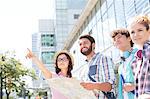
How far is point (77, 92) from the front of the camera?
9.80 feet

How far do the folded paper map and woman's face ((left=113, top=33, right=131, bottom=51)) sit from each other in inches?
18.1

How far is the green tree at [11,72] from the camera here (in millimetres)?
26862

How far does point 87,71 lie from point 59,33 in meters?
69.9

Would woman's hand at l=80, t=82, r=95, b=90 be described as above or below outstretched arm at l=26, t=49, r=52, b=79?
below

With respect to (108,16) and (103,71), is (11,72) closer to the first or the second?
(108,16)

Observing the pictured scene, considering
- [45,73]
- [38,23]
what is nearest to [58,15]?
[38,23]

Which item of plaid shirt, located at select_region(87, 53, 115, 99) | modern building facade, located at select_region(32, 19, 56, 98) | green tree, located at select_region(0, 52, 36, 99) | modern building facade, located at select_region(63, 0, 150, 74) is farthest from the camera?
modern building facade, located at select_region(32, 19, 56, 98)

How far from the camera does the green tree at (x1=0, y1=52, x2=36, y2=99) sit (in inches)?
1058

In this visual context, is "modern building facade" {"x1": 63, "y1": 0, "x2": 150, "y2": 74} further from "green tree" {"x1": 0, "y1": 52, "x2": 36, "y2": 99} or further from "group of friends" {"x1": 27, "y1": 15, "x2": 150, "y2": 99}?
"green tree" {"x1": 0, "y1": 52, "x2": 36, "y2": 99}

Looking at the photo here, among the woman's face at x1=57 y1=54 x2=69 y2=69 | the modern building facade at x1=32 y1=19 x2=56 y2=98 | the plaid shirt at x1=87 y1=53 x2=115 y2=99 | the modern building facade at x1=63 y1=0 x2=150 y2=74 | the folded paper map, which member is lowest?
the folded paper map

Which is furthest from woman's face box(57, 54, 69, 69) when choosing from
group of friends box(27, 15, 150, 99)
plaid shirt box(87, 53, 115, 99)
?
plaid shirt box(87, 53, 115, 99)

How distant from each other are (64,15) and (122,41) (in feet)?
226

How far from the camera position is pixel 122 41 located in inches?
118

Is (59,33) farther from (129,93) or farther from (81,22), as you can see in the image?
(129,93)
